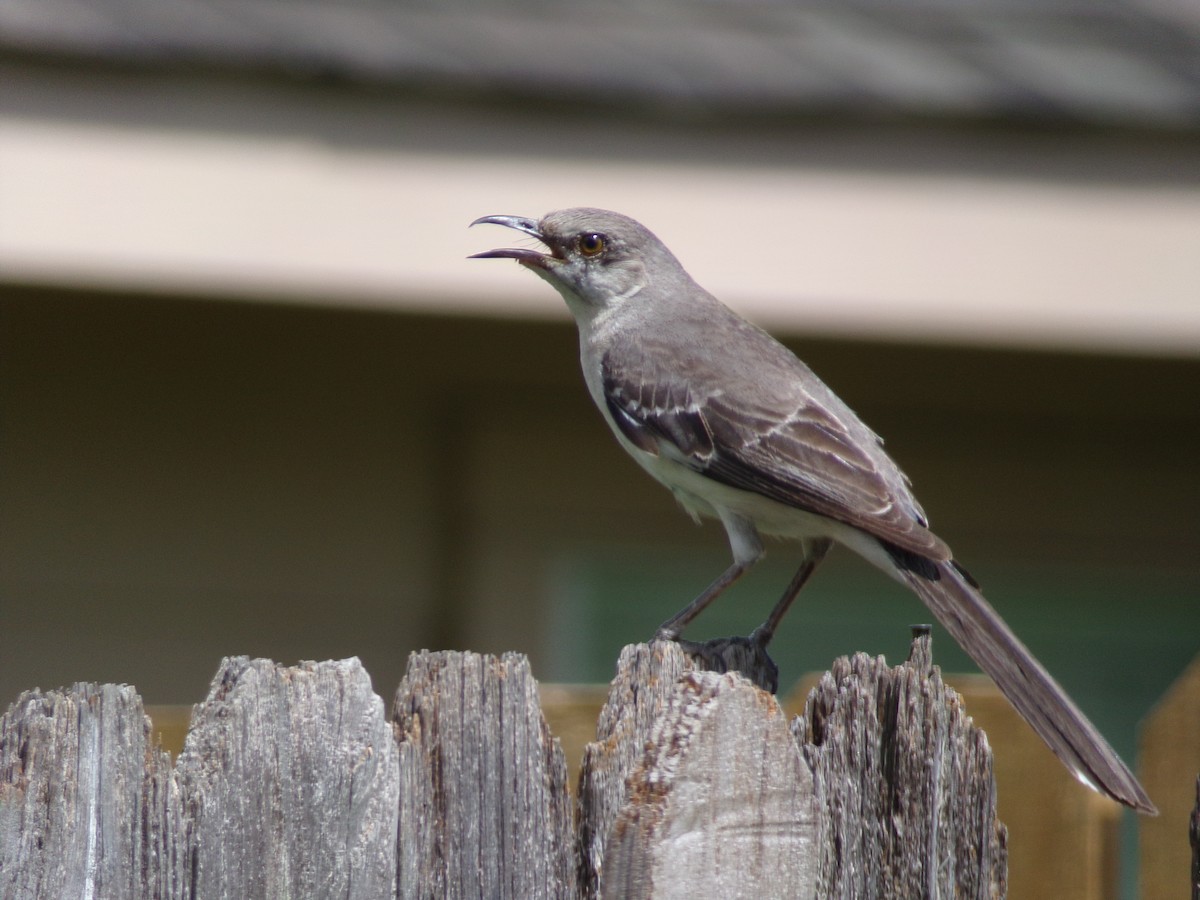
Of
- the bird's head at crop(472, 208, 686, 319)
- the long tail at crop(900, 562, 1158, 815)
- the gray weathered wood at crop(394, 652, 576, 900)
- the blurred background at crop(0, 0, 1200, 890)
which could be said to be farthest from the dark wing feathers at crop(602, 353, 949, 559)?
the gray weathered wood at crop(394, 652, 576, 900)

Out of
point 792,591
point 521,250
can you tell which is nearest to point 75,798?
point 792,591

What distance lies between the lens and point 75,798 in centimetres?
208

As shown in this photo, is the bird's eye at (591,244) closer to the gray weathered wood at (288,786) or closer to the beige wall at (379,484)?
the beige wall at (379,484)

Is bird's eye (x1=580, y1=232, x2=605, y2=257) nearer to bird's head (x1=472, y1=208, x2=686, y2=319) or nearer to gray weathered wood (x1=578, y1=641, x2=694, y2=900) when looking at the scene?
bird's head (x1=472, y1=208, x2=686, y2=319)

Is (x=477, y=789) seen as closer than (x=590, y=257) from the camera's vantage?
Yes

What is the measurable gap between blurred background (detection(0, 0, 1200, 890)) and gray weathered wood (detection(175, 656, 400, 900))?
11.2 ft

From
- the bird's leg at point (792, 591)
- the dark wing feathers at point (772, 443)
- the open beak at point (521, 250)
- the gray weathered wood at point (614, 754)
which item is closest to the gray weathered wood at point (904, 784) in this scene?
the gray weathered wood at point (614, 754)

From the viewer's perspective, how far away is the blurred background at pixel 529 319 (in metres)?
5.23

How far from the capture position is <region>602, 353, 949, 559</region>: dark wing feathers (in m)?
3.83

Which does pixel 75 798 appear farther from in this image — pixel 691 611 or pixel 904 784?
pixel 691 611

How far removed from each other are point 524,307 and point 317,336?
1391 mm

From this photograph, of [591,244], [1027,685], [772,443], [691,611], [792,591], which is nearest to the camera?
[1027,685]

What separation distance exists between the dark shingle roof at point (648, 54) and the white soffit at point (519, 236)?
27 centimetres

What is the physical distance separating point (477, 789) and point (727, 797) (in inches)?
14.4
